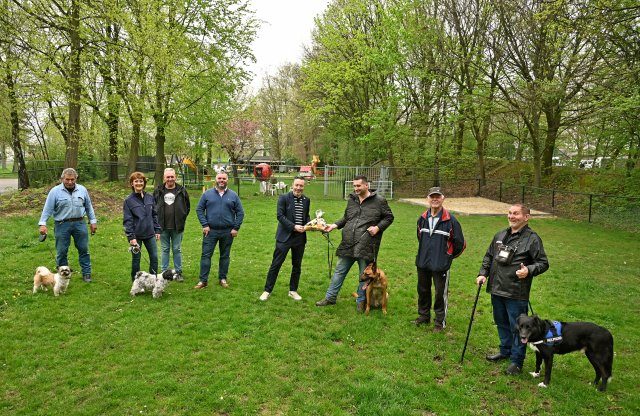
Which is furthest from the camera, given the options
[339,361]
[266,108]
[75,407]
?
[266,108]

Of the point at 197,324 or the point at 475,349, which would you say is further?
the point at 197,324

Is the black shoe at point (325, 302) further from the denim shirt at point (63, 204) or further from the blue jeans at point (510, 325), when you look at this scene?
the denim shirt at point (63, 204)

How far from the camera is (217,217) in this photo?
6.32 metres

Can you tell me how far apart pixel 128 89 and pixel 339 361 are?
51.8ft

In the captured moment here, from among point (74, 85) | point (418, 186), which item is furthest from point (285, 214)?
point (418, 186)

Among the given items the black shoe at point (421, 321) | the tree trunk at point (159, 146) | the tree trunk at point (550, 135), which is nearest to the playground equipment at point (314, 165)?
the tree trunk at point (159, 146)

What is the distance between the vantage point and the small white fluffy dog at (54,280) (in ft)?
19.3

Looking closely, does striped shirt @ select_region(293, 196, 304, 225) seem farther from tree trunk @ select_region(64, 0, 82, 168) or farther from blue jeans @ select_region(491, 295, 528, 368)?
tree trunk @ select_region(64, 0, 82, 168)

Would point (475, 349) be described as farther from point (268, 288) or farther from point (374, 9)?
point (374, 9)

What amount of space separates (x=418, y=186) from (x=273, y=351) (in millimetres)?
20188

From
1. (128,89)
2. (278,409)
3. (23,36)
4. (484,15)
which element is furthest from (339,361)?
(484,15)

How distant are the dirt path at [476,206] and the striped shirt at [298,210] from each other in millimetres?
11907

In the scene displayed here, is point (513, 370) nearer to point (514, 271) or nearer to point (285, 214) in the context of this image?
point (514, 271)

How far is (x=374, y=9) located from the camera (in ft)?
79.5
